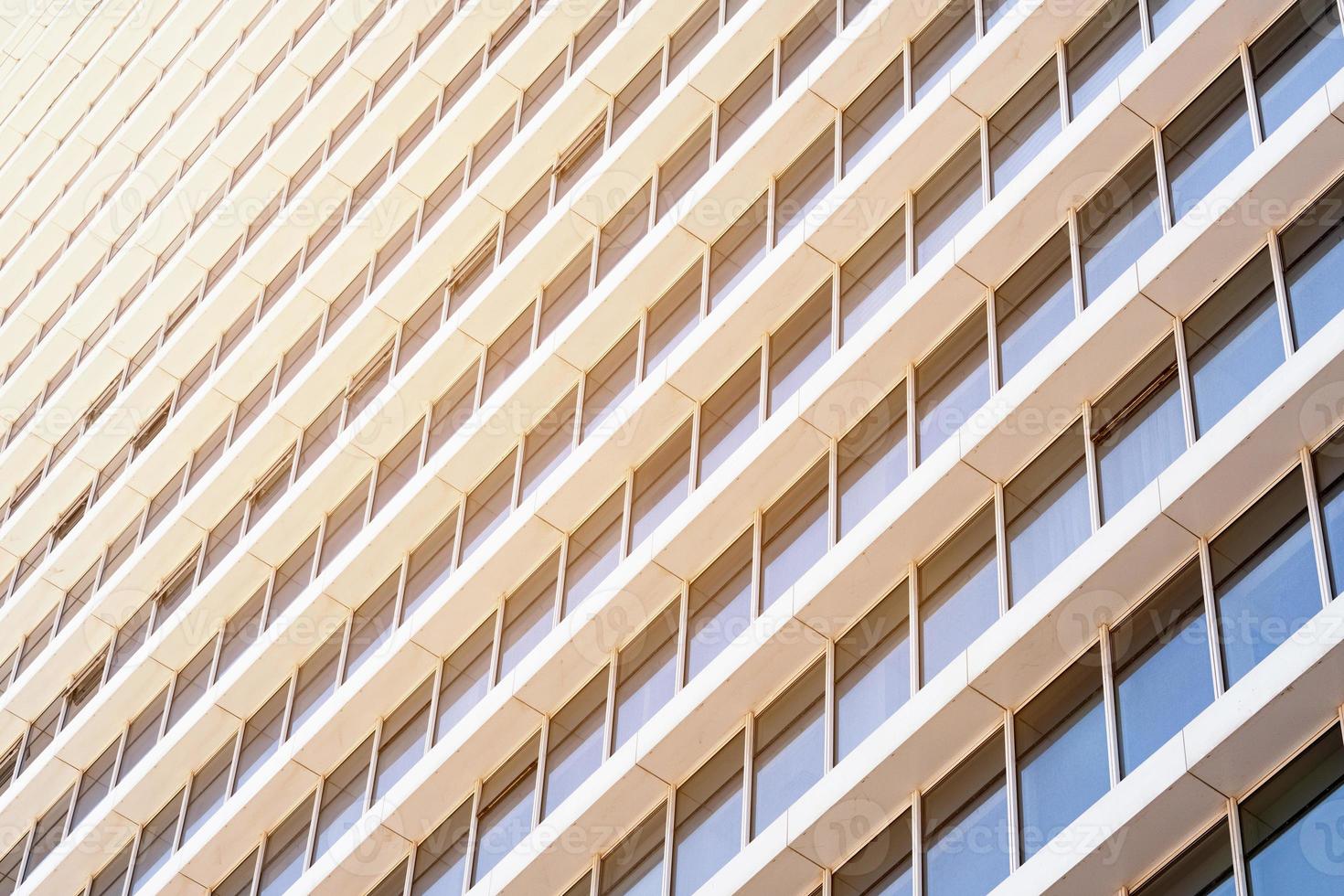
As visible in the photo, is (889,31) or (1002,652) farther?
(889,31)

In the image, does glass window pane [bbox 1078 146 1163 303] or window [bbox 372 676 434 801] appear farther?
window [bbox 372 676 434 801]

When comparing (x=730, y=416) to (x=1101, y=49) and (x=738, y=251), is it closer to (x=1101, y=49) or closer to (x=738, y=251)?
(x=738, y=251)

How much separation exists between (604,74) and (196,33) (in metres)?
14.9

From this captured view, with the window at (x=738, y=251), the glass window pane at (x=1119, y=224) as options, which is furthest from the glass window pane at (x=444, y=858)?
the glass window pane at (x=1119, y=224)

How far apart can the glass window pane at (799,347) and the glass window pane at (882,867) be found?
18.4 feet

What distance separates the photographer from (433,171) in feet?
94.1

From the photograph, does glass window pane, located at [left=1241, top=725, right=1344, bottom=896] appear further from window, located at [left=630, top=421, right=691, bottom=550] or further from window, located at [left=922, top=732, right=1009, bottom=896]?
window, located at [left=630, top=421, right=691, bottom=550]

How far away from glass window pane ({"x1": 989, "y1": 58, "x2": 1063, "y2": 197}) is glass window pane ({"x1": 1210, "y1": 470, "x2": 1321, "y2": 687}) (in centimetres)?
578

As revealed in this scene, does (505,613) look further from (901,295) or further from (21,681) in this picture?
(21,681)

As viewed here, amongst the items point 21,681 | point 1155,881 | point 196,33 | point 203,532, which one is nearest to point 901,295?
point 1155,881

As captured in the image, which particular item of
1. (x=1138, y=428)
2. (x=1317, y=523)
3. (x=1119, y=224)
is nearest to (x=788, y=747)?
(x=1138, y=428)

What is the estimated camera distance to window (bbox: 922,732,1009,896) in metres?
15.7

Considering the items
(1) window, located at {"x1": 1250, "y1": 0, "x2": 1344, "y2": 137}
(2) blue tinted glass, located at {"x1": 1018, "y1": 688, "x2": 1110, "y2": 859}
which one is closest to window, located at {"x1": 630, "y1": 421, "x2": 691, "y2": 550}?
(2) blue tinted glass, located at {"x1": 1018, "y1": 688, "x2": 1110, "y2": 859}

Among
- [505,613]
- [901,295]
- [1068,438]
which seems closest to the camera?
[1068,438]
